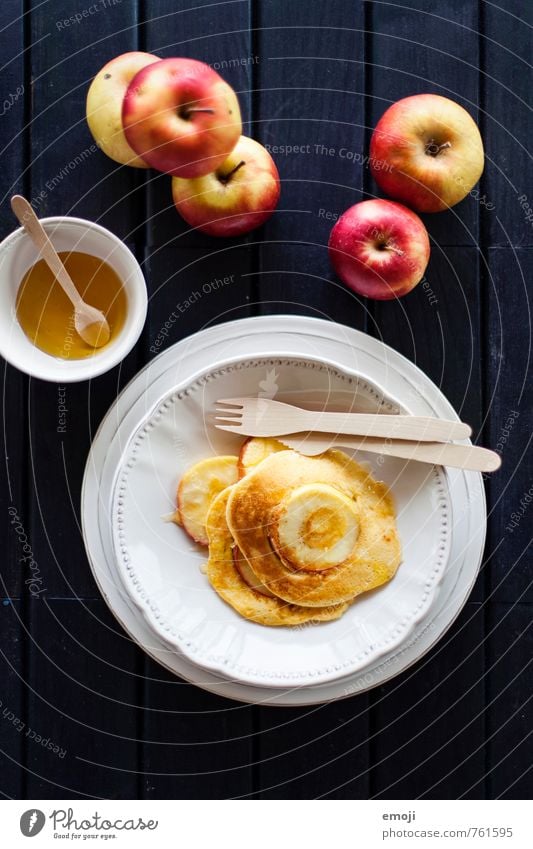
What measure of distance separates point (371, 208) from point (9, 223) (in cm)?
36

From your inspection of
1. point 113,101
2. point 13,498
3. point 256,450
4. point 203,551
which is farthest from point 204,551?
point 113,101

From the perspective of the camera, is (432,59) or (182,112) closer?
(182,112)

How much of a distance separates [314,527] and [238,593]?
0.32 feet

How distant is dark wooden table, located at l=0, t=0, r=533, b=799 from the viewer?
817 millimetres

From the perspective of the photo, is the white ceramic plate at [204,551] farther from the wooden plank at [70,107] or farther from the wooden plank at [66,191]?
the wooden plank at [70,107]

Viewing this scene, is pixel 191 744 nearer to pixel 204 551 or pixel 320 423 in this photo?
pixel 204 551

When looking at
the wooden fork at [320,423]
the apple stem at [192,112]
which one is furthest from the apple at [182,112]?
the wooden fork at [320,423]

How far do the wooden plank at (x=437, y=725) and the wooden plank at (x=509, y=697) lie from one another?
0.5 inches

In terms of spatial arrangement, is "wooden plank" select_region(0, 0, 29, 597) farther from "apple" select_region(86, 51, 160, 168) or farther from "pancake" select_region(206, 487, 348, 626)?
"pancake" select_region(206, 487, 348, 626)

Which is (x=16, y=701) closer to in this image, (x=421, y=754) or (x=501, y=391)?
(x=421, y=754)

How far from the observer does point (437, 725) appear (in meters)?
0.84

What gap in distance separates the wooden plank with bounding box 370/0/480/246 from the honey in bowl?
1.05 ft

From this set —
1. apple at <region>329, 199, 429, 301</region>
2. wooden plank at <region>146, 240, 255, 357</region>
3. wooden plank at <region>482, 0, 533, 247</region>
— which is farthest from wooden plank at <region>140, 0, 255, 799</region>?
wooden plank at <region>482, 0, 533, 247</region>

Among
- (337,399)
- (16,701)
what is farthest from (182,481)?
(16,701)
